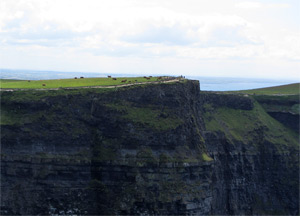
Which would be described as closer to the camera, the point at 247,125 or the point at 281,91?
the point at 247,125

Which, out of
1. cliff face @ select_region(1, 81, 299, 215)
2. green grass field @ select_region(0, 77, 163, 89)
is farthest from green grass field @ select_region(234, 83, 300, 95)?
cliff face @ select_region(1, 81, 299, 215)

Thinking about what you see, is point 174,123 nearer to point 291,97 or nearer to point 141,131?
point 141,131

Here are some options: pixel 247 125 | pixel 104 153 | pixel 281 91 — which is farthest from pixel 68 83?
pixel 281 91

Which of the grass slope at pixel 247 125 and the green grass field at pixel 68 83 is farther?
the grass slope at pixel 247 125

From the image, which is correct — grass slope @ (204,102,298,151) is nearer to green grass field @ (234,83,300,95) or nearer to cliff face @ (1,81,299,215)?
green grass field @ (234,83,300,95)

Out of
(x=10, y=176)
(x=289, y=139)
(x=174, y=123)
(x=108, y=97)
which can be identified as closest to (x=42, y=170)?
(x=10, y=176)

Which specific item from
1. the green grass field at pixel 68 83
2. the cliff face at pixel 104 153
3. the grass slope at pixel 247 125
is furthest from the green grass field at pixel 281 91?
the cliff face at pixel 104 153

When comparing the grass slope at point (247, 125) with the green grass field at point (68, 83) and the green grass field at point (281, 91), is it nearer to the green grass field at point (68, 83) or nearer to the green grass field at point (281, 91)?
the green grass field at point (281, 91)

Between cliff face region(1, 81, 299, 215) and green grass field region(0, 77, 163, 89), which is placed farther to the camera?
green grass field region(0, 77, 163, 89)

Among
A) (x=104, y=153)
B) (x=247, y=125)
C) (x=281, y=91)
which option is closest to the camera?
(x=104, y=153)

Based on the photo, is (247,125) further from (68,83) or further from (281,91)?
(68,83)

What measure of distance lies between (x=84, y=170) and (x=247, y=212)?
49182 mm

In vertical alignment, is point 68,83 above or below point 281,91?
above

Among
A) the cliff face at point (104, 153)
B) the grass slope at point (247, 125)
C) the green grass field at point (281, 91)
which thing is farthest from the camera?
the green grass field at point (281, 91)
